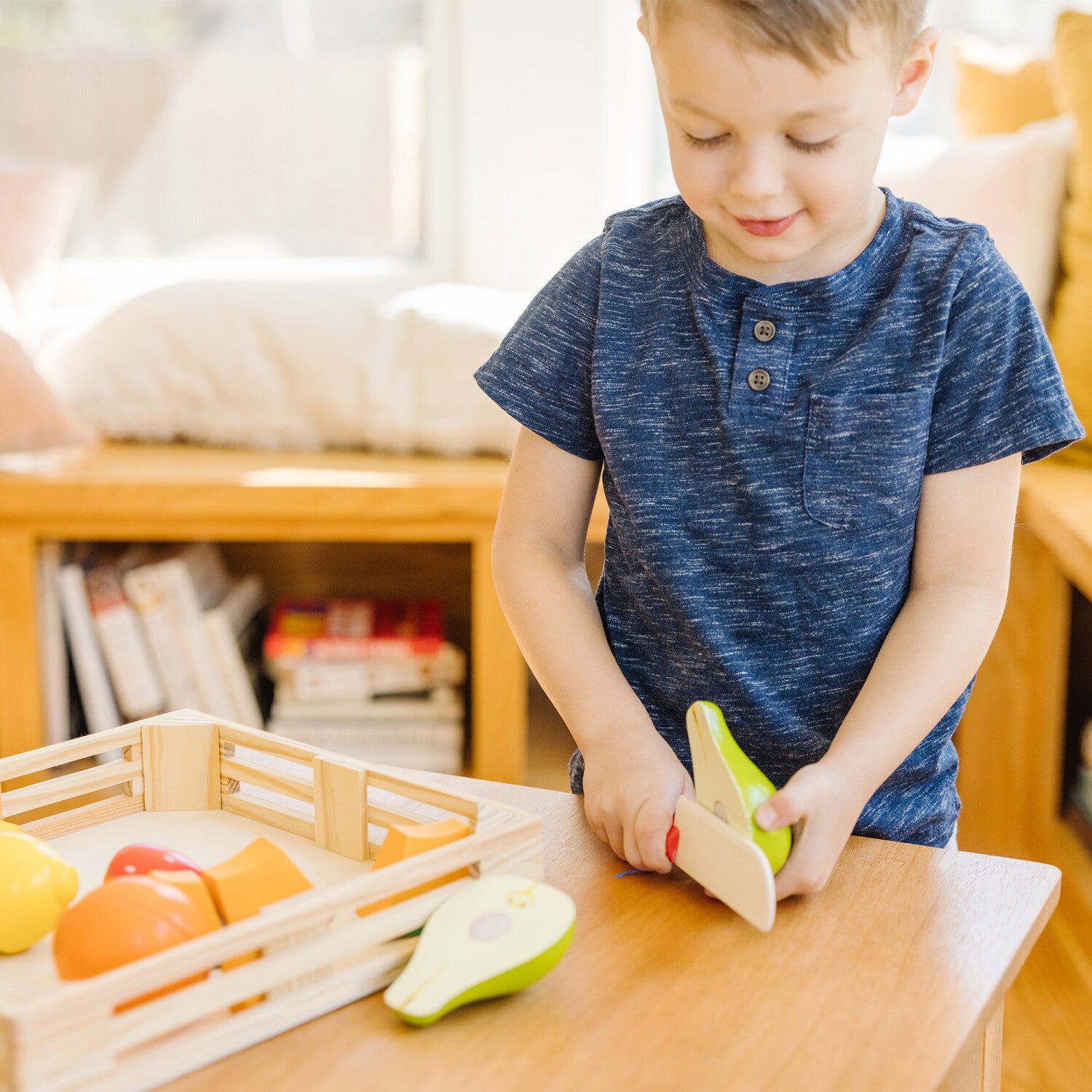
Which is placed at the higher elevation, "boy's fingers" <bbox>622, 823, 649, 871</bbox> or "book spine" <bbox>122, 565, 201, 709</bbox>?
"boy's fingers" <bbox>622, 823, 649, 871</bbox>

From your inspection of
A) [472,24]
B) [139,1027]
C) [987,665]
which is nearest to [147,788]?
[139,1027]

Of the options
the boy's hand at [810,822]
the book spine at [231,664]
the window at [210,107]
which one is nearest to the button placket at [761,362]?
the boy's hand at [810,822]

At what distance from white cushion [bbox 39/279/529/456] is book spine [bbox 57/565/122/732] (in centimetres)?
23

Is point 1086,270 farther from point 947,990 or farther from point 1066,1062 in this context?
point 947,990

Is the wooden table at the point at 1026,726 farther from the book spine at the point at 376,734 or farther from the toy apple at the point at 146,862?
the toy apple at the point at 146,862

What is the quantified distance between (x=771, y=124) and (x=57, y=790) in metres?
0.46

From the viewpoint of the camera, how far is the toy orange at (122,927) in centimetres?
47

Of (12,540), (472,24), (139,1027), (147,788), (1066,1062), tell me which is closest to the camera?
(139,1027)

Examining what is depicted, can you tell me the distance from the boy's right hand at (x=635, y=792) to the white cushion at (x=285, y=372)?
3.40 feet

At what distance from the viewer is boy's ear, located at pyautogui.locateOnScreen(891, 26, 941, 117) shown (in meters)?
0.68

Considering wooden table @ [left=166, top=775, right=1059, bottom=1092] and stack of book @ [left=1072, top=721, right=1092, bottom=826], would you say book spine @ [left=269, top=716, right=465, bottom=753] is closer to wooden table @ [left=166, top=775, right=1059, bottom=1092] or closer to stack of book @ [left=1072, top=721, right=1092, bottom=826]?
stack of book @ [left=1072, top=721, right=1092, bottom=826]

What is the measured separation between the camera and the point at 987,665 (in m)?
1.69

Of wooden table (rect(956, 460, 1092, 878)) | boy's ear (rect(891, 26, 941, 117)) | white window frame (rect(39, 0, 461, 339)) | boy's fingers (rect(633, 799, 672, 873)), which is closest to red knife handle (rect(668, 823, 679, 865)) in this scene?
boy's fingers (rect(633, 799, 672, 873))

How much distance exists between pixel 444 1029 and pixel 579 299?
0.49m
